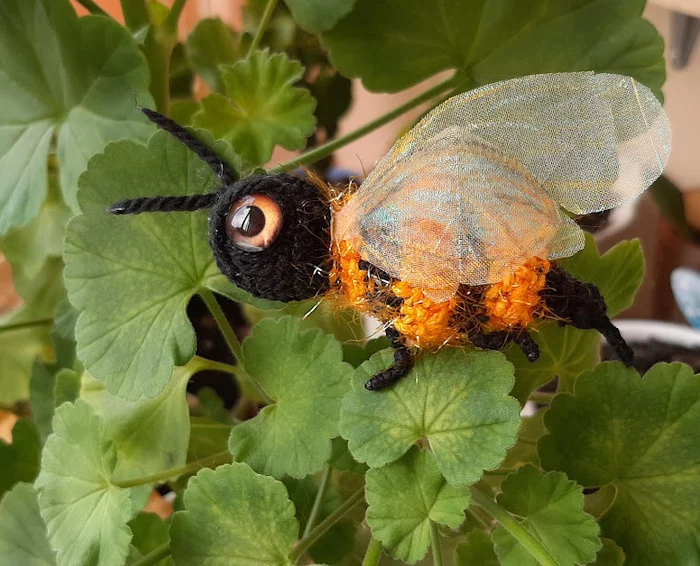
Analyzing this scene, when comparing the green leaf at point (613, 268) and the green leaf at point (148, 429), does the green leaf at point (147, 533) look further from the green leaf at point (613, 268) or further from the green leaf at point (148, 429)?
the green leaf at point (613, 268)

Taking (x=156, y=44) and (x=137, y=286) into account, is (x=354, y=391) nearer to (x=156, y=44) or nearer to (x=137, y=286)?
(x=137, y=286)

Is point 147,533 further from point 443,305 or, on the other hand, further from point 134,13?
point 134,13

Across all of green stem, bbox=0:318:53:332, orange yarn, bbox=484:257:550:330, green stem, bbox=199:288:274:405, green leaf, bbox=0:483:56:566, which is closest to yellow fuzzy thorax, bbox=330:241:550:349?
orange yarn, bbox=484:257:550:330

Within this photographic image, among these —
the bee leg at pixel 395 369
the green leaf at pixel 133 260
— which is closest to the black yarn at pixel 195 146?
the green leaf at pixel 133 260

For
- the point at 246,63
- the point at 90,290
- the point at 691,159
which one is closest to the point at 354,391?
the point at 90,290

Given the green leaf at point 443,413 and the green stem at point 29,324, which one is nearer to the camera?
the green leaf at point 443,413
